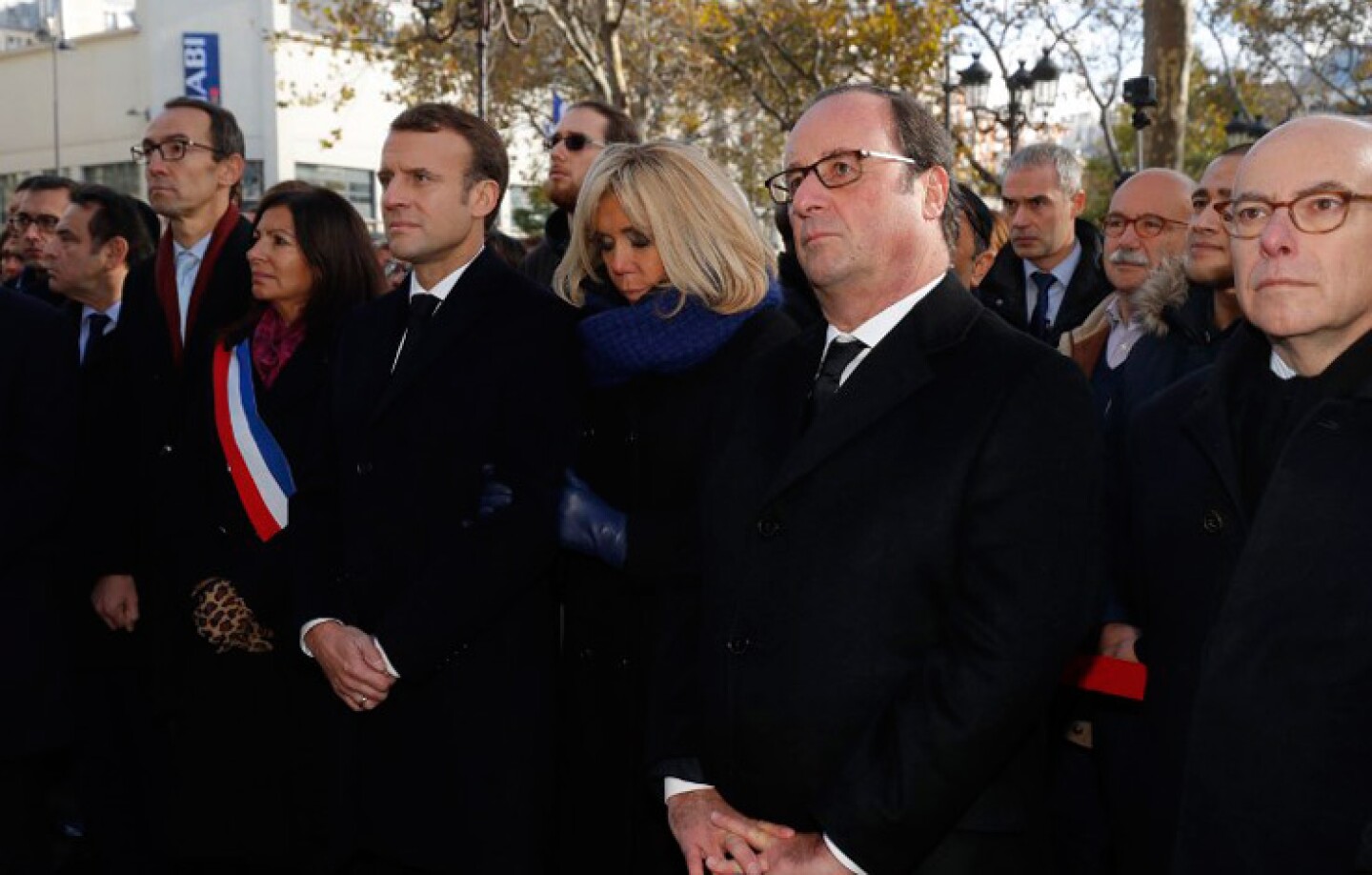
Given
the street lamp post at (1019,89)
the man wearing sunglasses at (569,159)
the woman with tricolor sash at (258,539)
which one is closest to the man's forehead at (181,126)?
the woman with tricolor sash at (258,539)

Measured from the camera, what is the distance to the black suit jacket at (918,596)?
2.41 metres

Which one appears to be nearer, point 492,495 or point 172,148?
point 492,495

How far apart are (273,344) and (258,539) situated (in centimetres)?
62

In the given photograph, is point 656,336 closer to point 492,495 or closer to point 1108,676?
point 492,495

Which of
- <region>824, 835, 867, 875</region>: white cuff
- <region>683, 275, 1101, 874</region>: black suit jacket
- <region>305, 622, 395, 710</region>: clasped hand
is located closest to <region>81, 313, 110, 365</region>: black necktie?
<region>305, 622, 395, 710</region>: clasped hand

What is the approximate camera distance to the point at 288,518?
4.18 metres

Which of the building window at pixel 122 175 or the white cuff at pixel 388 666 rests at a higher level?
the building window at pixel 122 175

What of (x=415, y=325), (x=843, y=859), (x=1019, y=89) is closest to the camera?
(x=843, y=859)

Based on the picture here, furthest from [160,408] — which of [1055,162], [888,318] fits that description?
[1055,162]

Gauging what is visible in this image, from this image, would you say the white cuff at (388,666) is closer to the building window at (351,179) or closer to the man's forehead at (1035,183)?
the man's forehead at (1035,183)

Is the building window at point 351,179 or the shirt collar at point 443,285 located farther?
the building window at point 351,179

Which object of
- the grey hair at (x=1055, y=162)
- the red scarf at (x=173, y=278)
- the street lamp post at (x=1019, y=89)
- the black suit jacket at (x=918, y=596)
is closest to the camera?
the black suit jacket at (x=918, y=596)

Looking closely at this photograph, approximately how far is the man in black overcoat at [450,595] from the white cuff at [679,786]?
883 millimetres

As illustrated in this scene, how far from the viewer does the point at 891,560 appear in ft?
8.13
